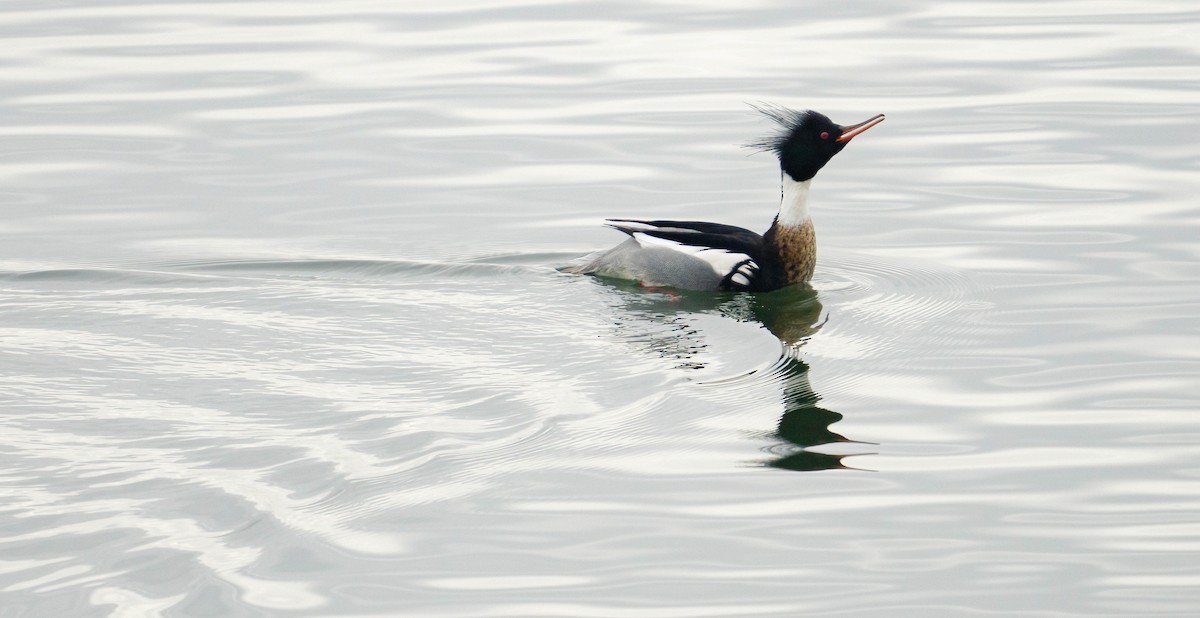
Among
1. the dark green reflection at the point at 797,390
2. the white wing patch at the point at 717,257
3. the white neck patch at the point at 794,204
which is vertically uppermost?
the white neck patch at the point at 794,204

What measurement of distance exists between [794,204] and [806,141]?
1.62 feet

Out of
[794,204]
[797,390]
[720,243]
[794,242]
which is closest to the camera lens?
[797,390]

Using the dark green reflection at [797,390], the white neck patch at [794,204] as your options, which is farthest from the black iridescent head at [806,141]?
the dark green reflection at [797,390]

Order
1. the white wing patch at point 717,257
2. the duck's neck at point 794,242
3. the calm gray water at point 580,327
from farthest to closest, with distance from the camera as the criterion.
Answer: the duck's neck at point 794,242 → the white wing patch at point 717,257 → the calm gray water at point 580,327

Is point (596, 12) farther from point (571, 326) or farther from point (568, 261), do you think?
point (571, 326)

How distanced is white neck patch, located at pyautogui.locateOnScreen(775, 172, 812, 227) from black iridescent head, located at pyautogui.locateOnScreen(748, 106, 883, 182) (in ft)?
0.18

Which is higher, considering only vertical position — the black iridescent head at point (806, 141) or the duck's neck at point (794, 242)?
the black iridescent head at point (806, 141)

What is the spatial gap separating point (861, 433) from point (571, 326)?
2461mm

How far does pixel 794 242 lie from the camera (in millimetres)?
11570

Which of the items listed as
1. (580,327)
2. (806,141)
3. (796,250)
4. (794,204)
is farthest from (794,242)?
(580,327)

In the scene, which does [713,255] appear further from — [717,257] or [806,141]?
[806,141]

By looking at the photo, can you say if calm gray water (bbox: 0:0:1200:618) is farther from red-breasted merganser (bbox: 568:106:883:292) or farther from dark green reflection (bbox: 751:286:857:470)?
red-breasted merganser (bbox: 568:106:883:292)

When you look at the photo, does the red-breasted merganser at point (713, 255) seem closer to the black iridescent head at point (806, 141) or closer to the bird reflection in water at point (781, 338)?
the bird reflection in water at point (781, 338)

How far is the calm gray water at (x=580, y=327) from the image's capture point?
695 cm
